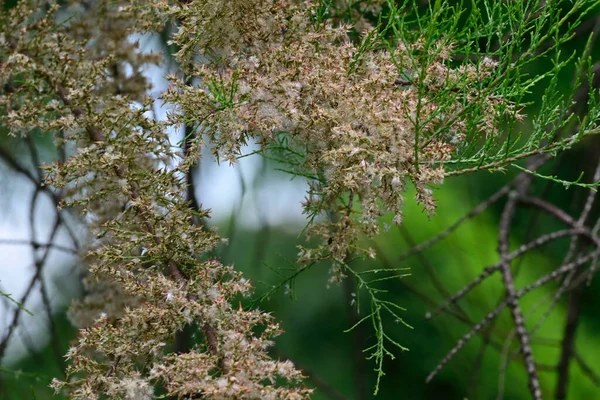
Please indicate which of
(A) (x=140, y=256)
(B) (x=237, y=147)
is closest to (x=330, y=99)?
(B) (x=237, y=147)

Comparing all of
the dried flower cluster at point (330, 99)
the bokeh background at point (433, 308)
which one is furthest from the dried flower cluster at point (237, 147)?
the bokeh background at point (433, 308)

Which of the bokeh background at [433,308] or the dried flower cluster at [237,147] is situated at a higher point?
the bokeh background at [433,308]

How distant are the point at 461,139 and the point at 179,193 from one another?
0.25 metres

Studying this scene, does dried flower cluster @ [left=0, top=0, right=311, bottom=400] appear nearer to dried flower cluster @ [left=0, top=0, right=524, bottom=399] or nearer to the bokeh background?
dried flower cluster @ [left=0, top=0, right=524, bottom=399]

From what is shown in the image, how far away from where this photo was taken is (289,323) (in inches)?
103

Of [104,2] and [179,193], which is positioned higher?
[104,2]

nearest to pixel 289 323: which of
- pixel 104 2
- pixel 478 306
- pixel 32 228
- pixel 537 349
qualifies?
pixel 478 306

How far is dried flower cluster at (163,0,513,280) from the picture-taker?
0.56m

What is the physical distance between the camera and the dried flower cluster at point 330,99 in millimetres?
564

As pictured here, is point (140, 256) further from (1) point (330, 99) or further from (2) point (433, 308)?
(2) point (433, 308)

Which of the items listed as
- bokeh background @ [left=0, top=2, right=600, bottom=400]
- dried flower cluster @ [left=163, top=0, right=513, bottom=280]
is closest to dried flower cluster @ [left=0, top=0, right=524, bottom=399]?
dried flower cluster @ [left=163, top=0, right=513, bottom=280]

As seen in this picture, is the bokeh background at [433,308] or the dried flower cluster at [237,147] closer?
the dried flower cluster at [237,147]

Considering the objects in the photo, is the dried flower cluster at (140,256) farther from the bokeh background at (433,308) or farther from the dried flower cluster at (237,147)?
the bokeh background at (433,308)

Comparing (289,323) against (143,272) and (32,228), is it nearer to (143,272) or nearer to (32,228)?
(32,228)
